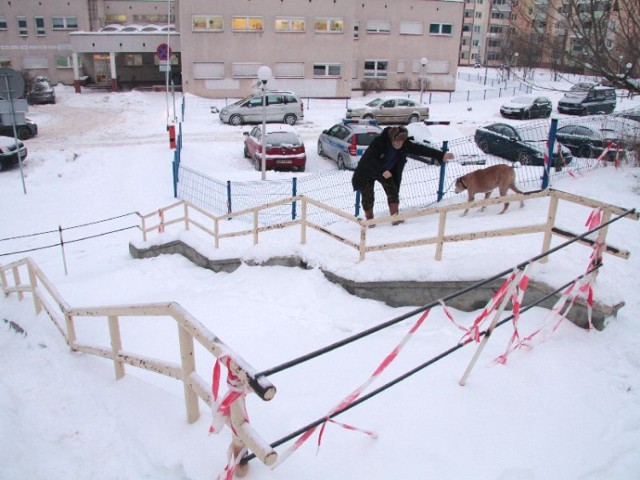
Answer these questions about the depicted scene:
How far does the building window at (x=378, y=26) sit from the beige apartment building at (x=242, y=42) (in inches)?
2.6

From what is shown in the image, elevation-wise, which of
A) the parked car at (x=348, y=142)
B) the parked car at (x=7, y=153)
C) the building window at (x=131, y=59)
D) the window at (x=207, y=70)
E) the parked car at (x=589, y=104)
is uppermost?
the building window at (x=131, y=59)

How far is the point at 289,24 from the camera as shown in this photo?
30828mm

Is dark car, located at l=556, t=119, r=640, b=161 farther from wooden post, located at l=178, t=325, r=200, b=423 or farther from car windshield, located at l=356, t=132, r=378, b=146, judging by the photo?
wooden post, located at l=178, t=325, r=200, b=423

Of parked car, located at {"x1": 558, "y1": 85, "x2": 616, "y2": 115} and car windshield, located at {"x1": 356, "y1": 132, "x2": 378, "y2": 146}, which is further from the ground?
parked car, located at {"x1": 558, "y1": 85, "x2": 616, "y2": 115}

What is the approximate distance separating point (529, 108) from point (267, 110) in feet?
42.7

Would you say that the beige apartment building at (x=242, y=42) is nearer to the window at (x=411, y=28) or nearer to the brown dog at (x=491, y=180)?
the window at (x=411, y=28)

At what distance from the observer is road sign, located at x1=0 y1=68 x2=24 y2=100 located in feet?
43.5

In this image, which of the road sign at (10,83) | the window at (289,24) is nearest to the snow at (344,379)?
the road sign at (10,83)

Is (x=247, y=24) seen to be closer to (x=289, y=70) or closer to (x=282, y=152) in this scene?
(x=289, y=70)

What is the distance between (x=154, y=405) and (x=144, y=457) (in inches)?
20.6

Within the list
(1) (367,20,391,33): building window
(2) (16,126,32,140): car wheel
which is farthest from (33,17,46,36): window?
(1) (367,20,391,33): building window

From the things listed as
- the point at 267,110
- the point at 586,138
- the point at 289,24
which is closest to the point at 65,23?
the point at 289,24

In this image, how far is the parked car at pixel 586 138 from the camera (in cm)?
1377

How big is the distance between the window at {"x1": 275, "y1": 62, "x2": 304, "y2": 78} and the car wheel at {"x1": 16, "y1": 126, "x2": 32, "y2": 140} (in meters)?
14.7
